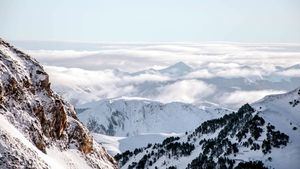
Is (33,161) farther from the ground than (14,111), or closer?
closer

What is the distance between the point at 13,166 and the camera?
8644 centimetres

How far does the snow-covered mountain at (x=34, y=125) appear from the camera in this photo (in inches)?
3570

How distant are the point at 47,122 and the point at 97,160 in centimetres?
2040

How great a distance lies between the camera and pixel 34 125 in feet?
334

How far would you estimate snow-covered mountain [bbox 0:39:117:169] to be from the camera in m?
90.7

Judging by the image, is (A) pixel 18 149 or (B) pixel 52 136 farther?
(B) pixel 52 136

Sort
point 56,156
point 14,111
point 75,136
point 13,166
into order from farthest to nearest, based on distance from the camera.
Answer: point 75,136 < point 56,156 < point 14,111 < point 13,166

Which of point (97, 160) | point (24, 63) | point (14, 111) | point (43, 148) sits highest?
point (24, 63)

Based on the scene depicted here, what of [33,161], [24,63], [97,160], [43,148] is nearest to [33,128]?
[43,148]

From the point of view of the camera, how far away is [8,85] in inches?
3949

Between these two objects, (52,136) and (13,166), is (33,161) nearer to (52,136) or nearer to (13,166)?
(13,166)

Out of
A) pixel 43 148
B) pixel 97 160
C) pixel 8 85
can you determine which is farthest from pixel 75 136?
pixel 8 85

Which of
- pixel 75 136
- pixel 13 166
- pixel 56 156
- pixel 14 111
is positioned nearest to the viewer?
pixel 13 166

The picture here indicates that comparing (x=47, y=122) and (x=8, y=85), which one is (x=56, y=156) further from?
(x=8, y=85)
